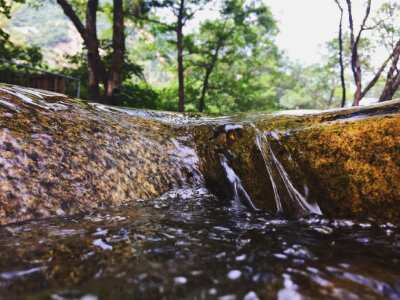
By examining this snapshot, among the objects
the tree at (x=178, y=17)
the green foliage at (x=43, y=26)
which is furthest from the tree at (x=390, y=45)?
the green foliage at (x=43, y=26)

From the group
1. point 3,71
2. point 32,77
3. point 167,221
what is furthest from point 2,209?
point 3,71

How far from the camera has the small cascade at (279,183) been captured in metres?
2.52

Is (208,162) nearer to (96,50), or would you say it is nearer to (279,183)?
(279,183)

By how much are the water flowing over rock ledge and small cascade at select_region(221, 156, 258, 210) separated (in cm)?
1

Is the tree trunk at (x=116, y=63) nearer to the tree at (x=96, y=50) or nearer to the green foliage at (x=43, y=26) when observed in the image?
the tree at (x=96, y=50)

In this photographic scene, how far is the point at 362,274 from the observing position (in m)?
1.31

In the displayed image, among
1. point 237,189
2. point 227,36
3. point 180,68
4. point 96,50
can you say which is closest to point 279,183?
point 237,189

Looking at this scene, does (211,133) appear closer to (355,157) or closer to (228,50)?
(355,157)

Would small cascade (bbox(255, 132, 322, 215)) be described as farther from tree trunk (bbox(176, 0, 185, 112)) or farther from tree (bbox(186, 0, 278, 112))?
tree (bbox(186, 0, 278, 112))

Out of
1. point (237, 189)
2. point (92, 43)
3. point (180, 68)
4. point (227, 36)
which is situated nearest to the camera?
point (237, 189)

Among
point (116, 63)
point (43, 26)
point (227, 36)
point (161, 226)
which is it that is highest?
point (43, 26)

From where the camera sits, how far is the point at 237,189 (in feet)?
9.78

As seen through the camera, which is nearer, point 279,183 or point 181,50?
point 279,183

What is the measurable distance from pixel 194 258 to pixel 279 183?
154 cm
